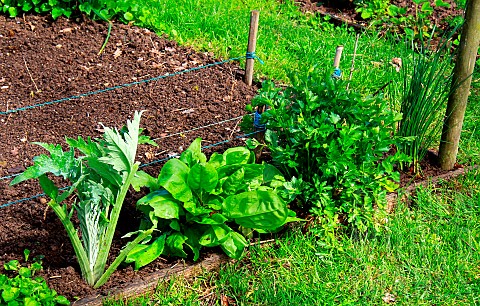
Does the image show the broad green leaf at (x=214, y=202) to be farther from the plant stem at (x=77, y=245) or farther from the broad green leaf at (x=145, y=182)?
the plant stem at (x=77, y=245)

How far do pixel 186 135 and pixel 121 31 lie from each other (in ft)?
5.63

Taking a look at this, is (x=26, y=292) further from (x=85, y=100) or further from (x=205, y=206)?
(x=85, y=100)

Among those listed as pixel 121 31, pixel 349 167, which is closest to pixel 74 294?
pixel 349 167

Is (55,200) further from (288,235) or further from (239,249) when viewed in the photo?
(288,235)

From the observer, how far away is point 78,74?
554 cm

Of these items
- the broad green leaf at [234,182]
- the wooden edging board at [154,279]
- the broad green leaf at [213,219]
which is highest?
the broad green leaf at [234,182]

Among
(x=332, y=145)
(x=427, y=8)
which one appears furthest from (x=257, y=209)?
(x=427, y=8)

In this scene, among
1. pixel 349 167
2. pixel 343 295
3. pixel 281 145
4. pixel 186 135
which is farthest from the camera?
pixel 186 135

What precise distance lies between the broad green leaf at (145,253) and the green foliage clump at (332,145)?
0.92 m

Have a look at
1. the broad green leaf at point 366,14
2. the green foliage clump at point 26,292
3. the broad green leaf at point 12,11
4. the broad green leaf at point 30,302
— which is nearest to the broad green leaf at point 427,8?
the broad green leaf at point 366,14

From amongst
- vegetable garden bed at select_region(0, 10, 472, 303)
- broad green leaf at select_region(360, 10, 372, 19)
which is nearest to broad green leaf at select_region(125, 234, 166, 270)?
vegetable garden bed at select_region(0, 10, 472, 303)

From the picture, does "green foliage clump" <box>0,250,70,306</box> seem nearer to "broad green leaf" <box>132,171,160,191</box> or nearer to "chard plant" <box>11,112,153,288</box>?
"chard plant" <box>11,112,153,288</box>

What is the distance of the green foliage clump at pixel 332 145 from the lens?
13.0 ft

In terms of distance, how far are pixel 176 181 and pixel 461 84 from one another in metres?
2.12
